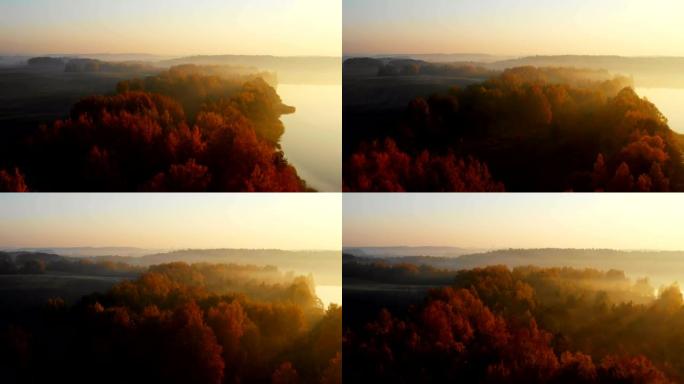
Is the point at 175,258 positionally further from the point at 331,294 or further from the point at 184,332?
the point at 331,294

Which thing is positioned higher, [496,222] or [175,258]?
[496,222]

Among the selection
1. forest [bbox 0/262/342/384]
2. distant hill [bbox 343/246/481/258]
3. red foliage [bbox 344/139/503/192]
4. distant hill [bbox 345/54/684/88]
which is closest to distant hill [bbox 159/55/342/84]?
distant hill [bbox 345/54/684/88]

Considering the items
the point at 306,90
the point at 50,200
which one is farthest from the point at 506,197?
the point at 50,200

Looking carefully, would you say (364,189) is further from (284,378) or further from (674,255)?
(674,255)

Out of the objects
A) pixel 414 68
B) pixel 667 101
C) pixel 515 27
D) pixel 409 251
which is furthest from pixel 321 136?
pixel 667 101

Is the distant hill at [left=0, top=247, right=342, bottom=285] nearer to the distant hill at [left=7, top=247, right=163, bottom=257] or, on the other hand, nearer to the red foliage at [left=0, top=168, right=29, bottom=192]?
the distant hill at [left=7, top=247, right=163, bottom=257]
